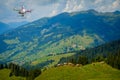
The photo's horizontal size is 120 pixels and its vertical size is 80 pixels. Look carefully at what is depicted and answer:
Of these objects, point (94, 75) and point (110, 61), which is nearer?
point (94, 75)

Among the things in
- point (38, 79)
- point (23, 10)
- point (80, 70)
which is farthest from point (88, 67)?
point (23, 10)

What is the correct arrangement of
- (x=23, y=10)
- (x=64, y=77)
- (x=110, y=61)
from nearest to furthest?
(x=23, y=10) < (x=64, y=77) < (x=110, y=61)

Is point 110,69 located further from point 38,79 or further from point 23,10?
point 23,10

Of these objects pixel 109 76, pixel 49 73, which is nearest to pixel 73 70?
pixel 49 73

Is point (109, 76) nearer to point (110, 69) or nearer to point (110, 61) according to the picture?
point (110, 69)

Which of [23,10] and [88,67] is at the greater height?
[23,10]

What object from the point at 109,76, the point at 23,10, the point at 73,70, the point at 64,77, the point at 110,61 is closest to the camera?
the point at 23,10
